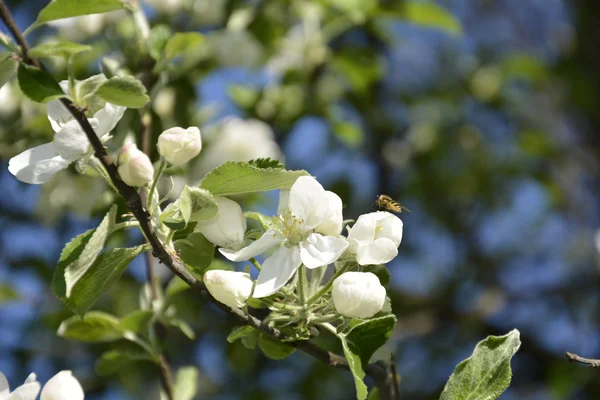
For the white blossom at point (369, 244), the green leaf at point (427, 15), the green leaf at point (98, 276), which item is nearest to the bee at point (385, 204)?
the white blossom at point (369, 244)

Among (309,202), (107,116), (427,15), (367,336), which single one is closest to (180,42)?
(107,116)

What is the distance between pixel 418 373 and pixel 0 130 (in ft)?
6.56

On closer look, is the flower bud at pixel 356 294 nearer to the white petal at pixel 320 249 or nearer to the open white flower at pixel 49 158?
the white petal at pixel 320 249

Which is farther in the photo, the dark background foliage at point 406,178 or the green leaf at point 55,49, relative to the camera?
the dark background foliage at point 406,178

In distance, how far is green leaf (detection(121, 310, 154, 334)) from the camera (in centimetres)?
123

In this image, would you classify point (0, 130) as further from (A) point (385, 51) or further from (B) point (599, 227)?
(B) point (599, 227)

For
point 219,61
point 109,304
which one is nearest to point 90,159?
point 219,61

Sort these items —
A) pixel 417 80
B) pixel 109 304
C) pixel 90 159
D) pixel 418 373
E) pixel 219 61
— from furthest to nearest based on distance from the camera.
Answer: pixel 417 80 < pixel 418 373 < pixel 109 304 < pixel 219 61 < pixel 90 159

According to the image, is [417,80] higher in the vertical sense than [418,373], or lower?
higher

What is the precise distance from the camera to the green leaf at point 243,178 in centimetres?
88

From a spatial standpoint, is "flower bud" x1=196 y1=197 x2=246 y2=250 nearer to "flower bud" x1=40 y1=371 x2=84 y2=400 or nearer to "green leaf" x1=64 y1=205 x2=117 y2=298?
"green leaf" x1=64 y1=205 x2=117 y2=298

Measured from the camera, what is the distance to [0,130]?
5.72ft

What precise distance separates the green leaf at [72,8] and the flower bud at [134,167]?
181 millimetres

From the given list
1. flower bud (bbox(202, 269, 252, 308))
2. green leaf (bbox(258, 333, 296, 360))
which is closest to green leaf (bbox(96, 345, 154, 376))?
green leaf (bbox(258, 333, 296, 360))
